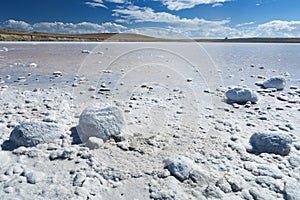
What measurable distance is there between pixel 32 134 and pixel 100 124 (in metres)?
0.78

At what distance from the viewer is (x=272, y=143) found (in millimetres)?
Answer: 2744

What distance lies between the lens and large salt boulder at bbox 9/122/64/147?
2.73 metres

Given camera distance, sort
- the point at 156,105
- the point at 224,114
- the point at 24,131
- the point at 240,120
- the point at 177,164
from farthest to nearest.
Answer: the point at 156,105 → the point at 224,114 → the point at 240,120 → the point at 24,131 → the point at 177,164

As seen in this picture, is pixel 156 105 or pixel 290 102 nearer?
pixel 156 105

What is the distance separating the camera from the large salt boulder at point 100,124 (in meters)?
2.88

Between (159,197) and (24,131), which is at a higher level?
(24,131)

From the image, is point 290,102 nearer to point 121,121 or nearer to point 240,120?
point 240,120

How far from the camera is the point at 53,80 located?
7.00 metres

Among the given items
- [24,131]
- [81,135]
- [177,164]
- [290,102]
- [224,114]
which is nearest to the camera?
[177,164]

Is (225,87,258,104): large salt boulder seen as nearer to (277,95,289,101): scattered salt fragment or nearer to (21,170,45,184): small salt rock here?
(277,95,289,101): scattered salt fragment

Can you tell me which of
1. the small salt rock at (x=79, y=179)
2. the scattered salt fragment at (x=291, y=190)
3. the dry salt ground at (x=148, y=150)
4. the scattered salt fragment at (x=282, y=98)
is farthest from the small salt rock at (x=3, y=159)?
the scattered salt fragment at (x=282, y=98)

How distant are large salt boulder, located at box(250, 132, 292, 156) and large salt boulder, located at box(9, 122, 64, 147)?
2.40 meters

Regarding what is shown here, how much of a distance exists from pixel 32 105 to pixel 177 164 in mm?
3184

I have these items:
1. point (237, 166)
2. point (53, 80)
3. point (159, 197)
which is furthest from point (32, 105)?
point (237, 166)
